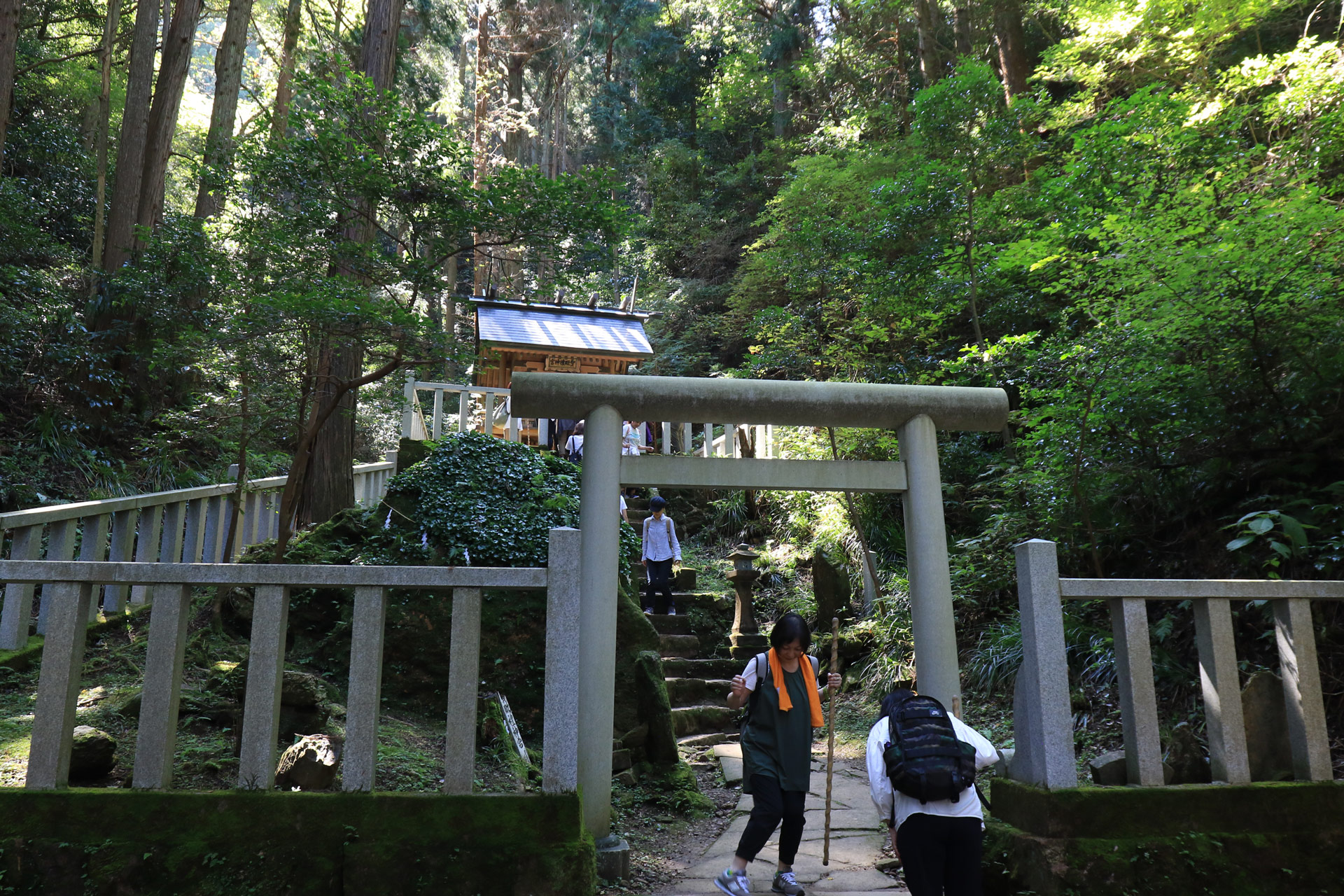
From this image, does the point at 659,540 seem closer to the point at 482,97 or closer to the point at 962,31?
the point at 962,31

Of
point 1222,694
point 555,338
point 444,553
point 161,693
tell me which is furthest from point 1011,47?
point 161,693

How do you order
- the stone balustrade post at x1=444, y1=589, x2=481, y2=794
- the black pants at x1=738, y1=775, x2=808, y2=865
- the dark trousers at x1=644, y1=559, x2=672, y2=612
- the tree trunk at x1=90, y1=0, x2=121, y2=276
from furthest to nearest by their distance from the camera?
the tree trunk at x1=90, y1=0, x2=121, y2=276 < the dark trousers at x1=644, y1=559, x2=672, y2=612 < the black pants at x1=738, y1=775, x2=808, y2=865 < the stone balustrade post at x1=444, y1=589, x2=481, y2=794

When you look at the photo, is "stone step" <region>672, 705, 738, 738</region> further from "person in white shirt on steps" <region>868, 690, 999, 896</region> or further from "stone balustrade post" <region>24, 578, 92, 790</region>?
"stone balustrade post" <region>24, 578, 92, 790</region>

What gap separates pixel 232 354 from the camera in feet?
21.3

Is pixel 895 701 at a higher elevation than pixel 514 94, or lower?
lower

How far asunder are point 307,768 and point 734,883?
2252 millimetres

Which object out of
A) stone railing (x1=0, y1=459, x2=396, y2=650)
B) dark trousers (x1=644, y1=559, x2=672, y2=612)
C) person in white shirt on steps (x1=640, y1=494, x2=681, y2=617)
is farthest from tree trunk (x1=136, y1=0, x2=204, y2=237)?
dark trousers (x1=644, y1=559, x2=672, y2=612)

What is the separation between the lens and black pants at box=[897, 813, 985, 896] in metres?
3.02

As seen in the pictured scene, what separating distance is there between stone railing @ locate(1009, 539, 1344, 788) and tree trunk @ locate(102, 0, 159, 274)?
11277 millimetres

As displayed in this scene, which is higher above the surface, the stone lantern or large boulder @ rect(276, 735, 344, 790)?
the stone lantern

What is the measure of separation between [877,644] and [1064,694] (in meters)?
5.26

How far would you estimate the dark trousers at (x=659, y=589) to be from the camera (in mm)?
9594

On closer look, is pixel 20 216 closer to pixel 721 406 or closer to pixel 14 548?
pixel 14 548

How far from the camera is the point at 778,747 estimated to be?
412 cm
